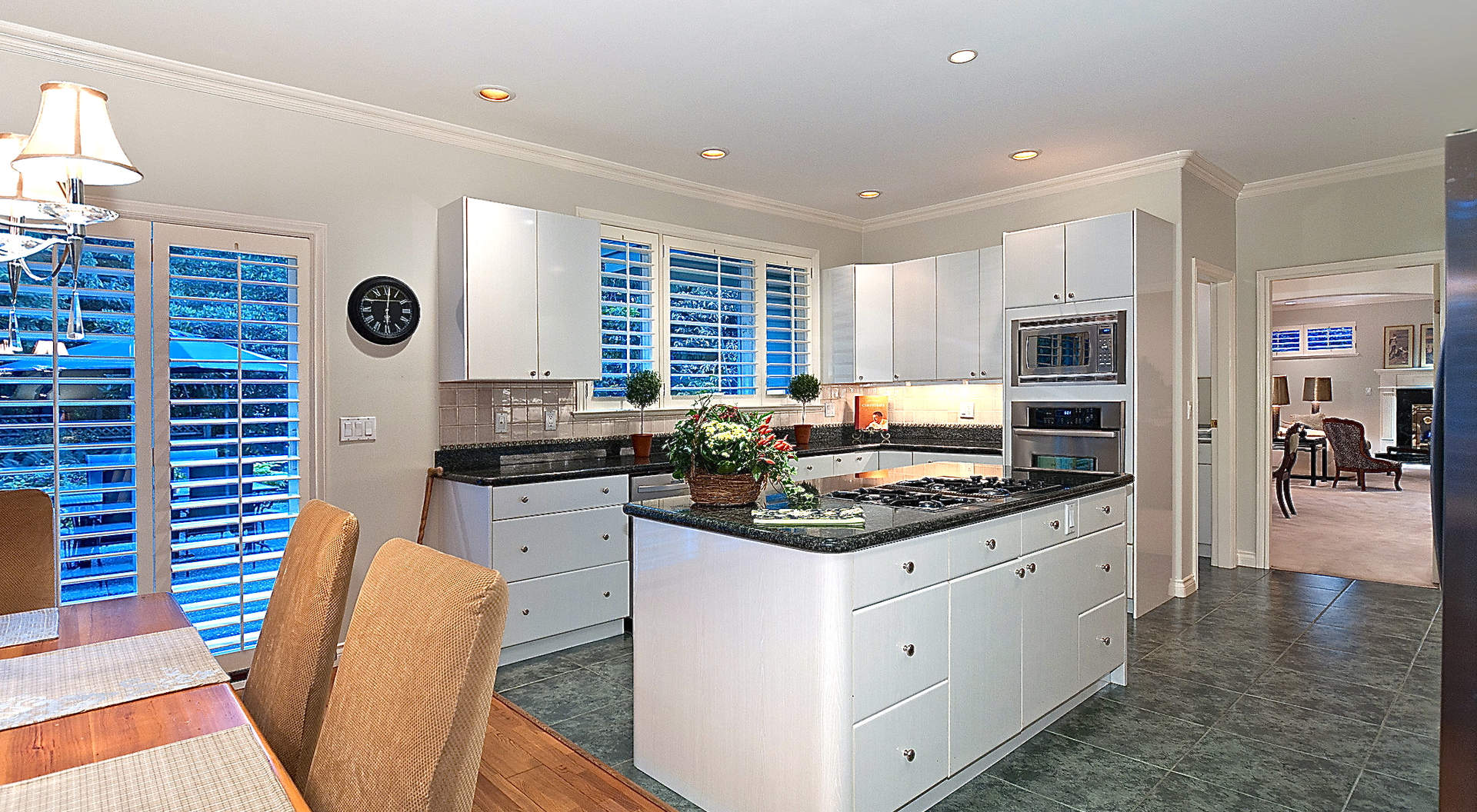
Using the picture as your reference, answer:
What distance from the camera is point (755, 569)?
2.22 meters

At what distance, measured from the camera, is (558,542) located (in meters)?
3.89

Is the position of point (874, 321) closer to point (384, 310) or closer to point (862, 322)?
point (862, 322)

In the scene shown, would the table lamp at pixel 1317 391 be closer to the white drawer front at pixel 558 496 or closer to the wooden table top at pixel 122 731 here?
the white drawer front at pixel 558 496

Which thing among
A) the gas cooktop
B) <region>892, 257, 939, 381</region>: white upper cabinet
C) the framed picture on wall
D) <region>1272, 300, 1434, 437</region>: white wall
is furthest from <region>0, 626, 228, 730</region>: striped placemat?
the framed picture on wall

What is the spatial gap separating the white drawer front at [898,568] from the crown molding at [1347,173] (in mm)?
4418

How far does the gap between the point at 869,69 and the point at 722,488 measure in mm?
1984

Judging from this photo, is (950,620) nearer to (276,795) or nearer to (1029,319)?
(276,795)

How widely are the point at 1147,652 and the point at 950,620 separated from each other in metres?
2.00

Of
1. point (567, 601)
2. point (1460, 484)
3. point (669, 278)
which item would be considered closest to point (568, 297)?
point (669, 278)

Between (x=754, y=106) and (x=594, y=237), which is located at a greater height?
(x=754, y=106)

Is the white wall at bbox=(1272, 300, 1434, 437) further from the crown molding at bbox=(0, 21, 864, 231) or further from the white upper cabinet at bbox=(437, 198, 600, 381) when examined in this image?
the white upper cabinet at bbox=(437, 198, 600, 381)

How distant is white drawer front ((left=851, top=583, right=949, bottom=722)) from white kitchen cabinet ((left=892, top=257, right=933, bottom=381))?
351 cm

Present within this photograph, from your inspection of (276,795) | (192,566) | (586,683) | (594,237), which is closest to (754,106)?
(594,237)

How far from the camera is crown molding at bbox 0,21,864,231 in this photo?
3031 mm
